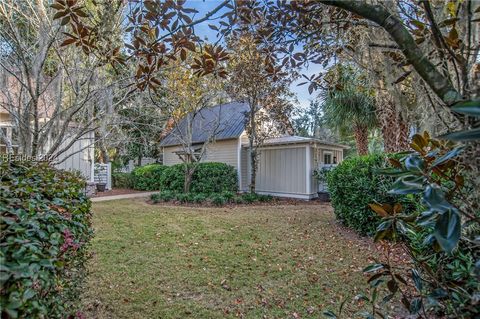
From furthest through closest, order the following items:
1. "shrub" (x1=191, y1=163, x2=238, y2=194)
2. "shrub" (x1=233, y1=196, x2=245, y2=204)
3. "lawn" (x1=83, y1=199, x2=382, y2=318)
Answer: "shrub" (x1=191, y1=163, x2=238, y2=194)
"shrub" (x1=233, y1=196, x2=245, y2=204)
"lawn" (x1=83, y1=199, x2=382, y2=318)

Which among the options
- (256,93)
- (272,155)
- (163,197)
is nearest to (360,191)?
(256,93)

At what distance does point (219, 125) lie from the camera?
1335cm

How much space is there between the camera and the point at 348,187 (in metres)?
6.12

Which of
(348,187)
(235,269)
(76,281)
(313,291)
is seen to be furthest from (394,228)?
(348,187)

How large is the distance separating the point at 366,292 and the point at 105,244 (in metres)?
4.39

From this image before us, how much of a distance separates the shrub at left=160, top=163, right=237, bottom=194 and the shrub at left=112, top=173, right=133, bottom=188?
4347 millimetres

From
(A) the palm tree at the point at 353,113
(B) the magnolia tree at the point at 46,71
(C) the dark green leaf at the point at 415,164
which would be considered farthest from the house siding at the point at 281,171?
(C) the dark green leaf at the point at 415,164

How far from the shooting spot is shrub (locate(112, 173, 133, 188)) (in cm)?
1666

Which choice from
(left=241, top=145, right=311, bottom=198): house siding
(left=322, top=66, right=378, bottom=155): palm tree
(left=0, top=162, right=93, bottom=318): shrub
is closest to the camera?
(left=0, top=162, right=93, bottom=318): shrub

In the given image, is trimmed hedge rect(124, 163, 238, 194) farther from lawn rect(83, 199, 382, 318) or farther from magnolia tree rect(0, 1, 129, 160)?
magnolia tree rect(0, 1, 129, 160)

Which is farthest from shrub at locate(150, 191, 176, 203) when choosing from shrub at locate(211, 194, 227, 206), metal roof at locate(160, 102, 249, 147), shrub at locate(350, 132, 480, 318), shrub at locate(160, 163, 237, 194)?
shrub at locate(350, 132, 480, 318)

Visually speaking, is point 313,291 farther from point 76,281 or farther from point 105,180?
point 105,180

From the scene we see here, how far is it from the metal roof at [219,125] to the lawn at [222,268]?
6.95 meters

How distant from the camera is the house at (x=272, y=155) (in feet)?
39.3
